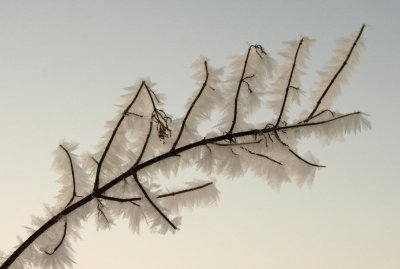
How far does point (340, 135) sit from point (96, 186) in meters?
1.55

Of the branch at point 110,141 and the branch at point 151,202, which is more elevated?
the branch at point 110,141

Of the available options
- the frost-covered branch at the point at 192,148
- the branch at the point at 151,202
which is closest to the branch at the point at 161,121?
the frost-covered branch at the point at 192,148

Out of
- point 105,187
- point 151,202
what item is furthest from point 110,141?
point 151,202

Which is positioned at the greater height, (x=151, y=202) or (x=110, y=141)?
(x=110, y=141)

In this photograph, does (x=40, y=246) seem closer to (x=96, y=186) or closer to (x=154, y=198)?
(x=96, y=186)

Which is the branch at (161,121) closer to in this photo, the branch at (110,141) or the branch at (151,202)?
the branch at (110,141)

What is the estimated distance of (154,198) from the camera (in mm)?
2619

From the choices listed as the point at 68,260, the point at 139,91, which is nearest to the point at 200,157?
the point at 139,91

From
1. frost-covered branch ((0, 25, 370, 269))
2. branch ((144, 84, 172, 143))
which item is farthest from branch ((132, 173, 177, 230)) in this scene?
branch ((144, 84, 172, 143))

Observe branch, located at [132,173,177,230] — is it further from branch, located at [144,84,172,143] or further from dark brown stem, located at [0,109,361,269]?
branch, located at [144,84,172,143]

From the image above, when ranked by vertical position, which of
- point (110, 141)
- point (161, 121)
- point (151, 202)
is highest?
point (161, 121)

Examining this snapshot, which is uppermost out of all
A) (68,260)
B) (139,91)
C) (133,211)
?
(139,91)

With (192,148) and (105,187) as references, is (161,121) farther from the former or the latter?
(105,187)

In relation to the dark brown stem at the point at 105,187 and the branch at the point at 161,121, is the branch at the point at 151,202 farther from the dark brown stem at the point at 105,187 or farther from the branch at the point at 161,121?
the branch at the point at 161,121
